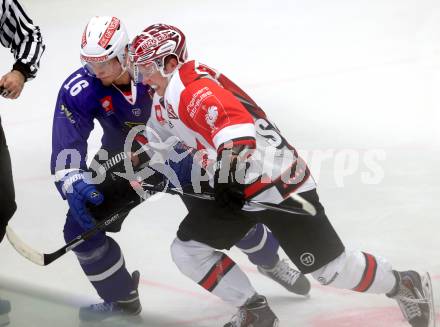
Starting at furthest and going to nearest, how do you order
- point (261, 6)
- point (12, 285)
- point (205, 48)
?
1. point (261, 6)
2. point (205, 48)
3. point (12, 285)

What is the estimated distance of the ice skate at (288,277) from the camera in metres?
3.46

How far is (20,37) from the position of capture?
325 cm

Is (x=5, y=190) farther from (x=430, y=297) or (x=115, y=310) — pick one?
(x=430, y=297)

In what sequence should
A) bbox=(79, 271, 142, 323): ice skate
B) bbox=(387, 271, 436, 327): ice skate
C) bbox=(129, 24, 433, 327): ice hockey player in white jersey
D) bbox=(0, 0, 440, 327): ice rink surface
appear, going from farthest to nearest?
bbox=(0, 0, 440, 327): ice rink surface
bbox=(79, 271, 142, 323): ice skate
bbox=(387, 271, 436, 327): ice skate
bbox=(129, 24, 433, 327): ice hockey player in white jersey

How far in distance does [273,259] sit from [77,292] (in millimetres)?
878

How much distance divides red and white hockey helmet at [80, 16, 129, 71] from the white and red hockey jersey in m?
0.26

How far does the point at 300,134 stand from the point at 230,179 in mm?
2418

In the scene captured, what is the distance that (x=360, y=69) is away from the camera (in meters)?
5.89

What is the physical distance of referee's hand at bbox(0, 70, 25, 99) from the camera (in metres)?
3.04

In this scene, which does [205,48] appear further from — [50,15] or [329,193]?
[329,193]

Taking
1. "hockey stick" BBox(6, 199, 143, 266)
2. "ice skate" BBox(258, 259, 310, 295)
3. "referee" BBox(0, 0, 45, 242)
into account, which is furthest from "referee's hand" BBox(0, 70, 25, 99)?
"ice skate" BBox(258, 259, 310, 295)

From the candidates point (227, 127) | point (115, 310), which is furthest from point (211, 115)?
point (115, 310)

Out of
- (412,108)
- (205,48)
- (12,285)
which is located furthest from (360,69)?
(12,285)

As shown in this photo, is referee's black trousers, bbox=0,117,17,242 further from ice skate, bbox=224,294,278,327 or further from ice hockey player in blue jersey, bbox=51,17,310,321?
ice skate, bbox=224,294,278,327
